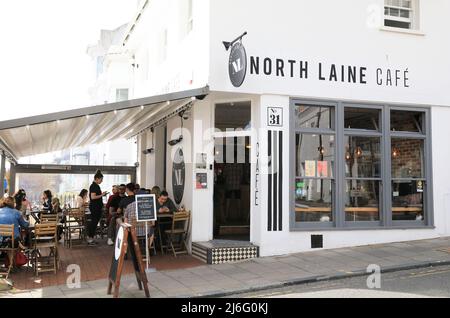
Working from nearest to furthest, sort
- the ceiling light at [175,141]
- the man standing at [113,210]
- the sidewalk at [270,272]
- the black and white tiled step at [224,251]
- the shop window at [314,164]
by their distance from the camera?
the sidewalk at [270,272]
the black and white tiled step at [224,251]
the shop window at [314,164]
the ceiling light at [175,141]
the man standing at [113,210]

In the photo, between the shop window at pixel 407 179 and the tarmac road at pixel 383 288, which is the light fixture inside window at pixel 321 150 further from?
the tarmac road at pixel 383 288

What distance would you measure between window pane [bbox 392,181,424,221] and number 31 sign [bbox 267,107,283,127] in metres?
3.26

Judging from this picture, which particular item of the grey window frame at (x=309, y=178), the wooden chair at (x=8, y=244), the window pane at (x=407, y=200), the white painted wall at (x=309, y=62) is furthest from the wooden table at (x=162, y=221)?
the window pane at (x=407, y=200)

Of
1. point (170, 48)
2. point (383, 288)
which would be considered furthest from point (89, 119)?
point (383, 288)

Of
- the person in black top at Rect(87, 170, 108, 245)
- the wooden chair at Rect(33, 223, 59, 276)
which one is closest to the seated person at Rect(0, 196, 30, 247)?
the wooden chair at Rect(33, 223, 59, 276)

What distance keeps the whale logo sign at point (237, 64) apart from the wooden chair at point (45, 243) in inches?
175

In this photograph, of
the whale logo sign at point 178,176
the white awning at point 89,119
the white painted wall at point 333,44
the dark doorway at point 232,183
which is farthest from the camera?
the dark doorway at point 232,183

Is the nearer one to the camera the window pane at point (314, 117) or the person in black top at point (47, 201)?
the window pane at point (314, 117)

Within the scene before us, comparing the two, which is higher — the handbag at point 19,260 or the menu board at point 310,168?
the menu board at point 310,168

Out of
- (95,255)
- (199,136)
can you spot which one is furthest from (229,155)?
(95,255)

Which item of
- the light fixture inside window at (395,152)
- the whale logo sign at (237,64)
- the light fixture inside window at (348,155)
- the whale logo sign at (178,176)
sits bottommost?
the whale logo sign at (178,176)

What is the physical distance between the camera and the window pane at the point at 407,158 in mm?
10633
